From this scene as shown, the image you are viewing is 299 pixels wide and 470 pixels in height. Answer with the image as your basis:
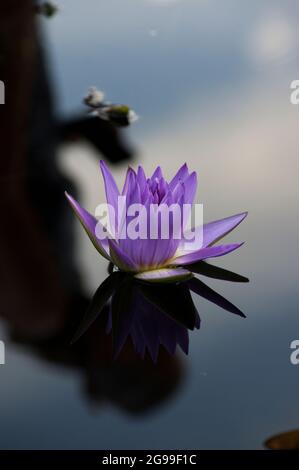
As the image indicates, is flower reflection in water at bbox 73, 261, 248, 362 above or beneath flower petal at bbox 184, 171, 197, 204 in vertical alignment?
beneath

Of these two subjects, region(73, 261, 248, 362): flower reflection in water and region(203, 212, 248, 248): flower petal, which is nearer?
region(73, 261, 248, 362): flower reflection in water

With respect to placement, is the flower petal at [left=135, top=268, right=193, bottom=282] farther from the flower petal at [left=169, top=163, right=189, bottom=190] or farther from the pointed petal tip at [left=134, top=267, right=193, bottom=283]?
the flower petal at [left=169, top=163, right=189, bottom=190]

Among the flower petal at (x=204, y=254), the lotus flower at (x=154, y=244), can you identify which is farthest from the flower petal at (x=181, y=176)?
the flower petal at (x=204, y=254)

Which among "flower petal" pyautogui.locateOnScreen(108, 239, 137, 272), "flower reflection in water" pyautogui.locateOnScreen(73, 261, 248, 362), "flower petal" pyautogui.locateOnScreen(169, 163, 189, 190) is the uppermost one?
"flower petal" pyautogui.locateOnScreen(169, 163, 189, 190)

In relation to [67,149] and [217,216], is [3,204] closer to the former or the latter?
[67,149]

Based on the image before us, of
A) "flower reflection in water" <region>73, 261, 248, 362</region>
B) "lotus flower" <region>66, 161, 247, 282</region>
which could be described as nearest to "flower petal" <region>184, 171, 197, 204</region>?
"lotus flower" <region>66, 161, 247, 282</region>
